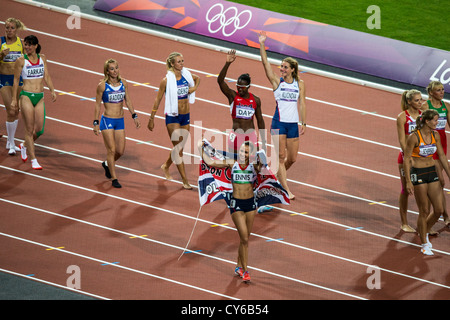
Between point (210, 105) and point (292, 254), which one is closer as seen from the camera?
point (292, 254)

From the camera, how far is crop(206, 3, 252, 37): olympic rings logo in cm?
1933

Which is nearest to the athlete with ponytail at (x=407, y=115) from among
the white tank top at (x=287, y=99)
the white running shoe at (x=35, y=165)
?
the white tank top at (x=287, y=99)

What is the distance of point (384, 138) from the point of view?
1608cm

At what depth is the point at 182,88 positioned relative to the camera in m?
13.6

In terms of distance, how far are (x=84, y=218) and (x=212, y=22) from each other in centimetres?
805

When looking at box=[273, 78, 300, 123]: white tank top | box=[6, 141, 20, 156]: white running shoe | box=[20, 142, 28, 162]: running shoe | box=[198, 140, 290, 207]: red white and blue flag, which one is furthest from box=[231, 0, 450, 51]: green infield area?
box=[198, 140, 290, 207]: red white and blue flag

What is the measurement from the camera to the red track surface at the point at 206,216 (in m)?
11.5

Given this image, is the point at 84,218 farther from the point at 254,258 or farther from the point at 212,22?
the point at 212,22

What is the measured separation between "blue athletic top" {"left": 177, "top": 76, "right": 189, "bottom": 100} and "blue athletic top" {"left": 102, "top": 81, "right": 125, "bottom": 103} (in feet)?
2.95

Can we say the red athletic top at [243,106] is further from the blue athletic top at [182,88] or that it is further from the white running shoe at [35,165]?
the white running shoe at [35,165]

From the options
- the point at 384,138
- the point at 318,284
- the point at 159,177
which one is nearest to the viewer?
the point at 318,284

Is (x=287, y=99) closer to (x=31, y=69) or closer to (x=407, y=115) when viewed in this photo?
(x=407, y=115)

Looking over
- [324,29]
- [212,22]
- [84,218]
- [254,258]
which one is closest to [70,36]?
[212,22]
